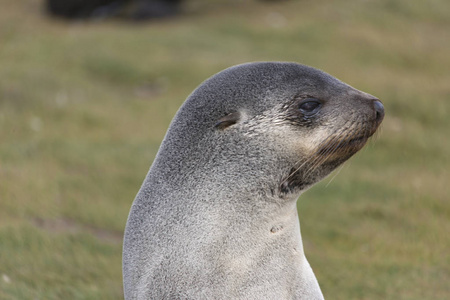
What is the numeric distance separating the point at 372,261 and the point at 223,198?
3628 mm

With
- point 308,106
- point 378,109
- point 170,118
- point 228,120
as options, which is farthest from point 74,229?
point 170,118

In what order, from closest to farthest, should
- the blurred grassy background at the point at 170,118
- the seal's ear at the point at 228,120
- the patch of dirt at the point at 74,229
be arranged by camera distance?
the seal's ear at the point at 228,120 < the blurred grassy background at the point at 170,118 < the patch of dirt at the point at 74,229

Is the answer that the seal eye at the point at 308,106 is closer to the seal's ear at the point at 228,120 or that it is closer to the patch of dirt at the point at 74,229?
the seal's ear at the point at 228,120

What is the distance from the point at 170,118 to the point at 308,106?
7744 mm

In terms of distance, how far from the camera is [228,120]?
12.3ft

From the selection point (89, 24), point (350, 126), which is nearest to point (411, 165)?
point (350, 126)

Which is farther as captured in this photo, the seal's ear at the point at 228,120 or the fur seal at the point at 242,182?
the seal's ear at the point at 228,120

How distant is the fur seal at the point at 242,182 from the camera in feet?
11.8

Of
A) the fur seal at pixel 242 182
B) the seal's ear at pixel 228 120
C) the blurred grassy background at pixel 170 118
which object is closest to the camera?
the fur seal at pixel 242 182

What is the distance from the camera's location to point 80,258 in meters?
6.38

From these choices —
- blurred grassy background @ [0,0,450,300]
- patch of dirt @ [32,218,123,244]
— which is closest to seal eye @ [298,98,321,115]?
blurred grassy background @ [0,0,450,300]

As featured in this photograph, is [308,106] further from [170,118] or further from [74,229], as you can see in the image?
[170,118]

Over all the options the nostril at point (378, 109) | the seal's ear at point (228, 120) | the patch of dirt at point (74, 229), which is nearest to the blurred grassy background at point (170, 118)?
the patch of dirt at point (74, 229)

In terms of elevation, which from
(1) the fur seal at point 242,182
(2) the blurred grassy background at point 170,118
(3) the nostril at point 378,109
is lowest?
(2) the blurred grassy background at point 170,118
